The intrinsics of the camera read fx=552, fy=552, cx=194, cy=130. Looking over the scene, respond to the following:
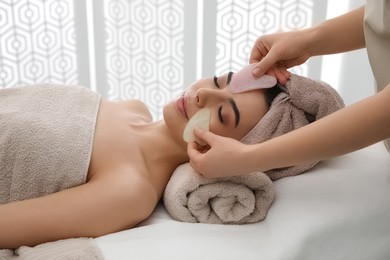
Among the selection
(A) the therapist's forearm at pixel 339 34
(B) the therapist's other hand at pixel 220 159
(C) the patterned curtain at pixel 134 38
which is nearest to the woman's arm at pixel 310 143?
(B) the therapist's other hand at pixel 220 159

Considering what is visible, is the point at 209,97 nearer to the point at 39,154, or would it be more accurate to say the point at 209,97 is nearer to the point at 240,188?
the point at 240,188

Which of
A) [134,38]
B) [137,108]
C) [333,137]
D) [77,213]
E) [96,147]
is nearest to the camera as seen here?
[333,137]

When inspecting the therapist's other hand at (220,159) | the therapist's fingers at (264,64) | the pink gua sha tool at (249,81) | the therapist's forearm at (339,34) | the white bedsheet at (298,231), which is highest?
the therapist's forearm at (339,34)

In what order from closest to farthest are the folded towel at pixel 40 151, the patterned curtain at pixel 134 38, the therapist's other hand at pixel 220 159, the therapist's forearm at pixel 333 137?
the therapist's forearm at pixel 333 137 < the therapist's other hand at pixel 220 159 < the folded towel at pixel 40 151 < the patterned curtain at pixel 134 38

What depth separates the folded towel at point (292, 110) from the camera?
1.42 meters

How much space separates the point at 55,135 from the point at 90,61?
0.91 meters

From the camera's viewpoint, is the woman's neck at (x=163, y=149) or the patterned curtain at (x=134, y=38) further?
the patterned curtain at (x=134, y=38)

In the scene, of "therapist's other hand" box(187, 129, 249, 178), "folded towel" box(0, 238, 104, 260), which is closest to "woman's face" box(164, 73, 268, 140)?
"therapist's other hand" box(187, 129, 249, 178)

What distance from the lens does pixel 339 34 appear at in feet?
4.69

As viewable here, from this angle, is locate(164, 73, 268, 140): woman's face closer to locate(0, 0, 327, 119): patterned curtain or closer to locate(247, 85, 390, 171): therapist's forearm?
locate(247, 85, 390, 171): therapist's forearm

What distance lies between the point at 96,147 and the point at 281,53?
0.54m

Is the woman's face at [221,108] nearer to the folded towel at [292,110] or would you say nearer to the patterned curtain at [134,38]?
the folded towel at [292,110]

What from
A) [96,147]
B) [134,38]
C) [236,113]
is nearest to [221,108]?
[236,113]

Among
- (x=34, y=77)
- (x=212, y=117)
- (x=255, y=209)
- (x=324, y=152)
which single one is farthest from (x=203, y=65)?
(x=324, y=152)
